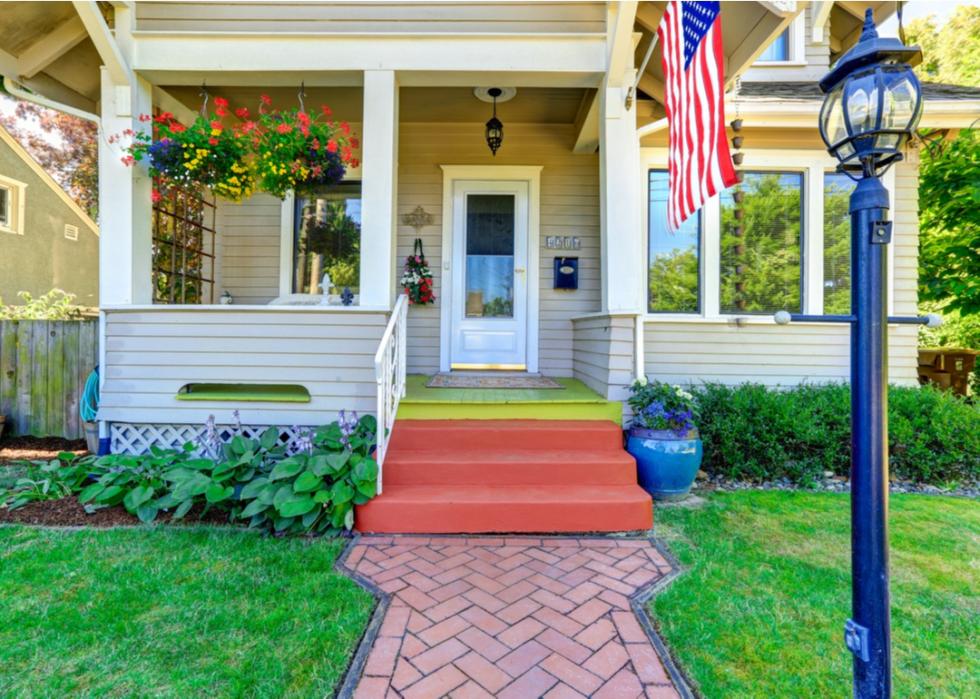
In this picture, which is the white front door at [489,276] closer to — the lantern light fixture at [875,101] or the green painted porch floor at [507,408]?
the green painted porch floor at [507,408]

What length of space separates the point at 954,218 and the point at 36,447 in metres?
9.76

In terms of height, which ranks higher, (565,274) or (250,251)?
(250,251)

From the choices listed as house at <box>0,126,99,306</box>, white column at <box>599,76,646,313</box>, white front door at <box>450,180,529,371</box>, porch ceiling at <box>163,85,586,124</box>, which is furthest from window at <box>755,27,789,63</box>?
house at <box>0,126,99,306</box>

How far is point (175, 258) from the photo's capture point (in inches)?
181

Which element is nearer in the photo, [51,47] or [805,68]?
[51,47]

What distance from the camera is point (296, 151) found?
3402 mm

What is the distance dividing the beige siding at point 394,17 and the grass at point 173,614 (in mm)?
3660

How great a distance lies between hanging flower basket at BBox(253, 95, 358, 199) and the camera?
11.0 ft

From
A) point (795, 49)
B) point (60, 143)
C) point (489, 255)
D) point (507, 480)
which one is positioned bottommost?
point (507, 480)

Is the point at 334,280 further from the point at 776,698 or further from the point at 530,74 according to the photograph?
the point at 776,698

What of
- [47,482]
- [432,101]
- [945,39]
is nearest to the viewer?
[47,482]

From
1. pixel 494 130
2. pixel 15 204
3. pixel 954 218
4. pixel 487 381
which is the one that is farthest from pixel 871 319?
pixel 15 204

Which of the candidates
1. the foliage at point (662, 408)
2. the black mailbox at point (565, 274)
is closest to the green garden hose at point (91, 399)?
the black mailbox at point (565, 274)

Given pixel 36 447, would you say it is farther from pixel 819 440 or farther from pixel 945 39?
pixel 945 39
